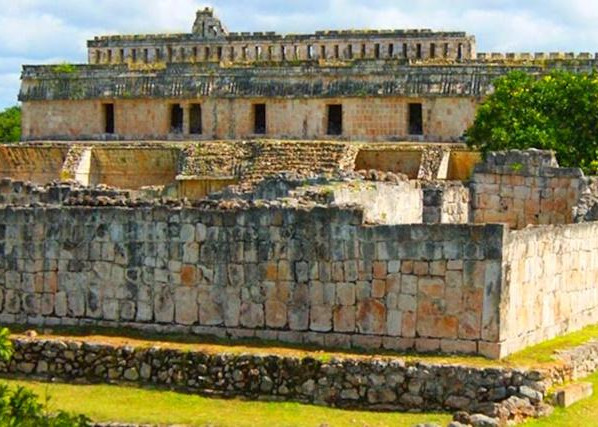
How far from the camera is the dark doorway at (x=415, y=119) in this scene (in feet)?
148

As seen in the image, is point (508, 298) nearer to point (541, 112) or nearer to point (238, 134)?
point (541, 112)

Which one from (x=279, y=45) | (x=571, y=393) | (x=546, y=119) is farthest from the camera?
(x=279, y=45)

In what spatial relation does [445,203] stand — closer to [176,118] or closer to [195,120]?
[195,120]

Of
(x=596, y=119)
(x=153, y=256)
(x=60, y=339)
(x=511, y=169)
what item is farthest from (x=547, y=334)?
(x=596, y=119)

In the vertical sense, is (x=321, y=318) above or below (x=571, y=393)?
above

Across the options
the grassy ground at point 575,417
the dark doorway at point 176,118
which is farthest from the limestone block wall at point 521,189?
the dark doorway at point 176,118

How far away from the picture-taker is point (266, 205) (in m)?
16.4

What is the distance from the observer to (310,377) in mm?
14859

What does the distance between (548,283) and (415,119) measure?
95.6 ft

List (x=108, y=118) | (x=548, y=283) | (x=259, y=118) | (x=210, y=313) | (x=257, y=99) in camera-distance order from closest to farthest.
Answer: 1. (x=210, y=313)
2. (x=548, y=283)
3. (x=257, y=99)
4. (x=259, y=118)
5. (x=108, y=118)

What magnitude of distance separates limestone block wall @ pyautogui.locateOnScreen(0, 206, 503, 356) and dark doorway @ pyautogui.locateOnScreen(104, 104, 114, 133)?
3146 centimetres

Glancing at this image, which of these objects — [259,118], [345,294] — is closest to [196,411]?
[345,294]

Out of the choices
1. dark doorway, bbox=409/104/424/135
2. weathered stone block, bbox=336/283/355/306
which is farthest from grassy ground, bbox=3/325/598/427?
dark doorway, bbox=409/104/424/135

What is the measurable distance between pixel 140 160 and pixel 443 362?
32729 mm
